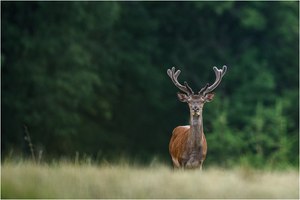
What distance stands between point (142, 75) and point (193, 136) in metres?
25.2

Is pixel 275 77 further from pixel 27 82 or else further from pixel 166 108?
pixel 27 82

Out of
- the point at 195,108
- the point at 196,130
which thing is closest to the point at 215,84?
the point at 195,108

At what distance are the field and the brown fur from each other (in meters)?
0.20

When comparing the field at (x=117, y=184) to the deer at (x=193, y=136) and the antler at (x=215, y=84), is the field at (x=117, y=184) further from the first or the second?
the antler at (x=215, y=84)

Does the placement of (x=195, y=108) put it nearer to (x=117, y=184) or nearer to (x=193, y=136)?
(x=193, y=136)

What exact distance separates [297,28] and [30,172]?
79.7 ft

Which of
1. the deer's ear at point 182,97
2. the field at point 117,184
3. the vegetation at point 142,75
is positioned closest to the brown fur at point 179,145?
the field at point 117,184

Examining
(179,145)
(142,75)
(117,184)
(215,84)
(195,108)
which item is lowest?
(117,184)

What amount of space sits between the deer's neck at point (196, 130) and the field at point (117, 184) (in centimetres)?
27

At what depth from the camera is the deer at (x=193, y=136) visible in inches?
293

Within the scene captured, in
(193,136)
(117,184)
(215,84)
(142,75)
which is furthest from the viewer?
(142,75)

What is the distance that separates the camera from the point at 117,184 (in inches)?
335

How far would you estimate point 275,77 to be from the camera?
34.0 meters

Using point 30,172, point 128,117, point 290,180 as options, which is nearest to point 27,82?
point 128,117
